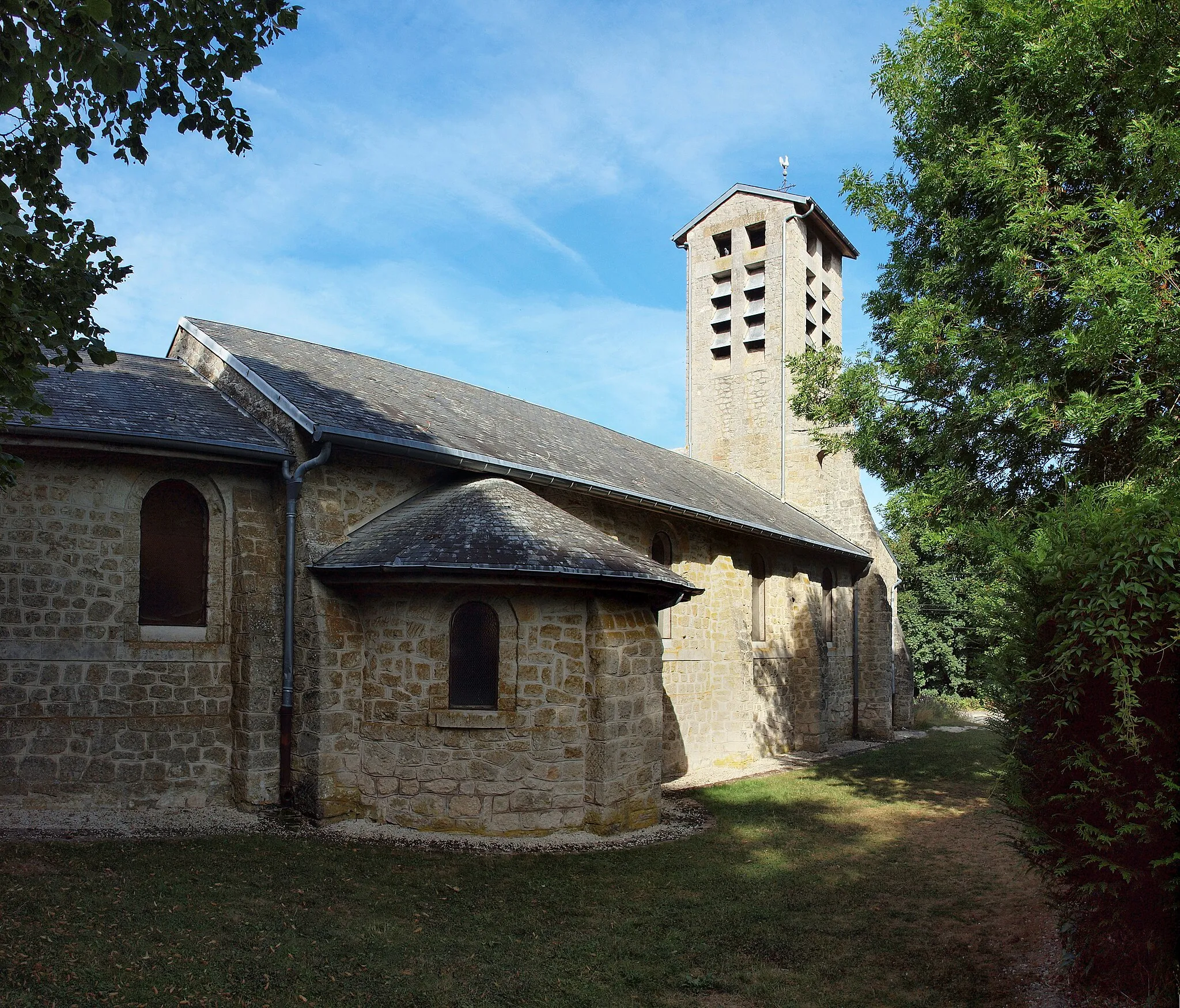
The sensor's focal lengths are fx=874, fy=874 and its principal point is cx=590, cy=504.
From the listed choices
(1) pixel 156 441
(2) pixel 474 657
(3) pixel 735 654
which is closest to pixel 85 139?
(1) pixel 156 441

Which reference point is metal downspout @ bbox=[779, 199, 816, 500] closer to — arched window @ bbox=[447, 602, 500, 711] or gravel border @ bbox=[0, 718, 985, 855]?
gravel border @ bbox=[0, 718, 985, 855]

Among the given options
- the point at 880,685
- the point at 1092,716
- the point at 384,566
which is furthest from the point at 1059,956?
the point at 880,685

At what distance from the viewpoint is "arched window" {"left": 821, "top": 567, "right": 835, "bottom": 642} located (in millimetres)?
19500

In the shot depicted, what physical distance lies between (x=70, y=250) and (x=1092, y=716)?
633cm

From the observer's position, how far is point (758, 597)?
55.9ft

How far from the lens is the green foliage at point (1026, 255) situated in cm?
675

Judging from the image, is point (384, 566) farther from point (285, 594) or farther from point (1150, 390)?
point (1150, 390)

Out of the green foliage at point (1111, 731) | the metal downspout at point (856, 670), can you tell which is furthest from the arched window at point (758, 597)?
the green foliage at point (1111, 731)

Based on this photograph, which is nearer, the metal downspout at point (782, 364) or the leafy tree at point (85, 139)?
the leafy tree at point (85, 139)

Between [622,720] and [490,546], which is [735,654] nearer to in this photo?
[622,720]

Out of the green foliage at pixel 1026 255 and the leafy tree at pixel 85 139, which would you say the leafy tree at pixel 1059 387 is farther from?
the leafy tree at pixel 85 139

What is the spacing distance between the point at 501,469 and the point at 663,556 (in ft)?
14.2

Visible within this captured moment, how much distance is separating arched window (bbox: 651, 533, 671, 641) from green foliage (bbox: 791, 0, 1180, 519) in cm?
459

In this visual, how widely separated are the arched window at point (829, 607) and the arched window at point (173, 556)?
13620 millimetres
